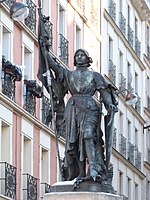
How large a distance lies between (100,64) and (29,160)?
1465cm

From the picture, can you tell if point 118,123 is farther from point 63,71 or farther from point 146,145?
point 63,71

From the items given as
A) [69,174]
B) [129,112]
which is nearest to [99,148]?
[69,174]

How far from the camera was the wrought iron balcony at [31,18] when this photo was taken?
39.8 metres

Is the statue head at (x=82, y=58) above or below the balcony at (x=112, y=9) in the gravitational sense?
below

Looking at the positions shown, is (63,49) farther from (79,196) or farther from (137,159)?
(79,196)

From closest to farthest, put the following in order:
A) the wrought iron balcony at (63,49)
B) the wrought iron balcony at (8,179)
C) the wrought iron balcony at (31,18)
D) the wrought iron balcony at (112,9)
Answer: the wrought iron balcony at (8,179), the wrought iron balcony at (31,18), the wrought iron balcony at (63,49), the wrought iron balcony at (112,9)

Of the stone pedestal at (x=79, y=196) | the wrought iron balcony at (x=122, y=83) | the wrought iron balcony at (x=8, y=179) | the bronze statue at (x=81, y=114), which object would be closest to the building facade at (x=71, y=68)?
the wrought iron balcony at (x=8, y=179)

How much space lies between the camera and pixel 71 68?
45969mm

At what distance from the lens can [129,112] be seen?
61.8 meters

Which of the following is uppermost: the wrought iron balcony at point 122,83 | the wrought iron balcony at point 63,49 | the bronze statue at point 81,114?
the wrought iron balcony at point 122,83

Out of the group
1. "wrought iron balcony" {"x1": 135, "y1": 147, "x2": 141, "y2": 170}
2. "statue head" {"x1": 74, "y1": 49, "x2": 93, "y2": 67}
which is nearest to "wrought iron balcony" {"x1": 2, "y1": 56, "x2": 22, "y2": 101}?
"statue head" {"x1": 74, "y1": 49, "x2": 93, "y2": 67}

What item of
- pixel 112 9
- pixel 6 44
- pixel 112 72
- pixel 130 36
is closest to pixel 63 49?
pixel 6 44

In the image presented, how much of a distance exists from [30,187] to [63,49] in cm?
789

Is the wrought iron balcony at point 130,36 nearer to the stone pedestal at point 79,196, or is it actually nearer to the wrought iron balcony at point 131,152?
the wrought iron balcony at point 131,152
